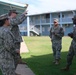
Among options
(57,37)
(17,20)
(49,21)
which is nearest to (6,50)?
(17,20)

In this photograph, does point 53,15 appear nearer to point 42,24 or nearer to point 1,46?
point 42,24

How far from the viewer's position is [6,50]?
6.71 metres

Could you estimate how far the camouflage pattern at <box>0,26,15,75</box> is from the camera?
665 centimetres

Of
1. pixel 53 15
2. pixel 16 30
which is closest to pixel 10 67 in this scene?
pixel 16 30

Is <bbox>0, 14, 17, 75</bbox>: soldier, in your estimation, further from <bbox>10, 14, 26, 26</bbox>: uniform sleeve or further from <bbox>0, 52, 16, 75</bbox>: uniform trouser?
<bbox>10, 14, 26, 26</bbox>: uniform sleeve

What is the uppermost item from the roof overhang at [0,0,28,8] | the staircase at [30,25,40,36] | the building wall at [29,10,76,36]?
the roof overhang at [0,0,28,8]

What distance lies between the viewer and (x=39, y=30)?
67688mm

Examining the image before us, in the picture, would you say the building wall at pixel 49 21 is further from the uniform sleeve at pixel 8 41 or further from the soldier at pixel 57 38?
the uniform sleeve at pixel 8 41

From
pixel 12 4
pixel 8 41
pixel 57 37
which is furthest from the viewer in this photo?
pixel 12 4

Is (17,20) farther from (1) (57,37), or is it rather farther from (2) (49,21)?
(2) (49,21)

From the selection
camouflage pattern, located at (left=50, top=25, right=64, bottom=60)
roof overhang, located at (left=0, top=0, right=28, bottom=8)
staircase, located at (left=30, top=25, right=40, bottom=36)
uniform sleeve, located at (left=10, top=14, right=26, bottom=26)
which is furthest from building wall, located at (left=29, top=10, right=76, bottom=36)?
uniform sleeve, located at (left=10, top=14, right=26, bottom=26)

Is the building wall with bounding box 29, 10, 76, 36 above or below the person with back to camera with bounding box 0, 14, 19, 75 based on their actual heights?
below

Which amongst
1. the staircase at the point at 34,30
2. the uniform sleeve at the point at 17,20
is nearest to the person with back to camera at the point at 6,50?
the uniform sleeve at the point at 17,20

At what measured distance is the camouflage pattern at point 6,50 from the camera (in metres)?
6.65
